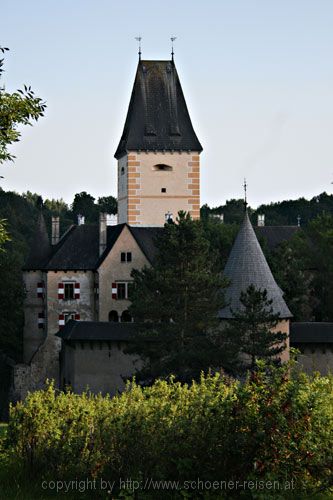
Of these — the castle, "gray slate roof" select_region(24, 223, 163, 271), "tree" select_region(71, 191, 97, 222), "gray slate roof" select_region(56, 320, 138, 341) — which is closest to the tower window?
the castle

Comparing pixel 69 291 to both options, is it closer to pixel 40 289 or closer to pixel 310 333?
pixel 40 289

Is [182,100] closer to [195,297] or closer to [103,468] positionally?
[195,297]

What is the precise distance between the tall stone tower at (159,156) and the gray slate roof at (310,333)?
1184 centimetres

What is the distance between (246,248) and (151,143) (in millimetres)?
14869

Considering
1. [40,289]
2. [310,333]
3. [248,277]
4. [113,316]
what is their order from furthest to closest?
1. [40,289]
2. [113,316]
3. [310,333]
4. [248,277]

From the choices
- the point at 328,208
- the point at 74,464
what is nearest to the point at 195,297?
the point at 74,464

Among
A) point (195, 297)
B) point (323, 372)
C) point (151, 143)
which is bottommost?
point (323, 372)

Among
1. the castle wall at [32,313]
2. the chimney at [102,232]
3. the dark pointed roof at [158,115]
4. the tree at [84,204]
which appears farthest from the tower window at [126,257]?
the tree at [84,204]

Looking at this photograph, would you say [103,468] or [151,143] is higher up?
[151,143]

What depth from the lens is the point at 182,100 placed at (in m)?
51.2

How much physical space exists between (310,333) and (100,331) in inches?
343

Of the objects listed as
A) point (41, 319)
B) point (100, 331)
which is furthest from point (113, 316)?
point (100, 331)

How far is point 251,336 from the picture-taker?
115 ft

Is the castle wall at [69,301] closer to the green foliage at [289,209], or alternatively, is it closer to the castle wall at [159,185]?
the castle wall at [159,185]
